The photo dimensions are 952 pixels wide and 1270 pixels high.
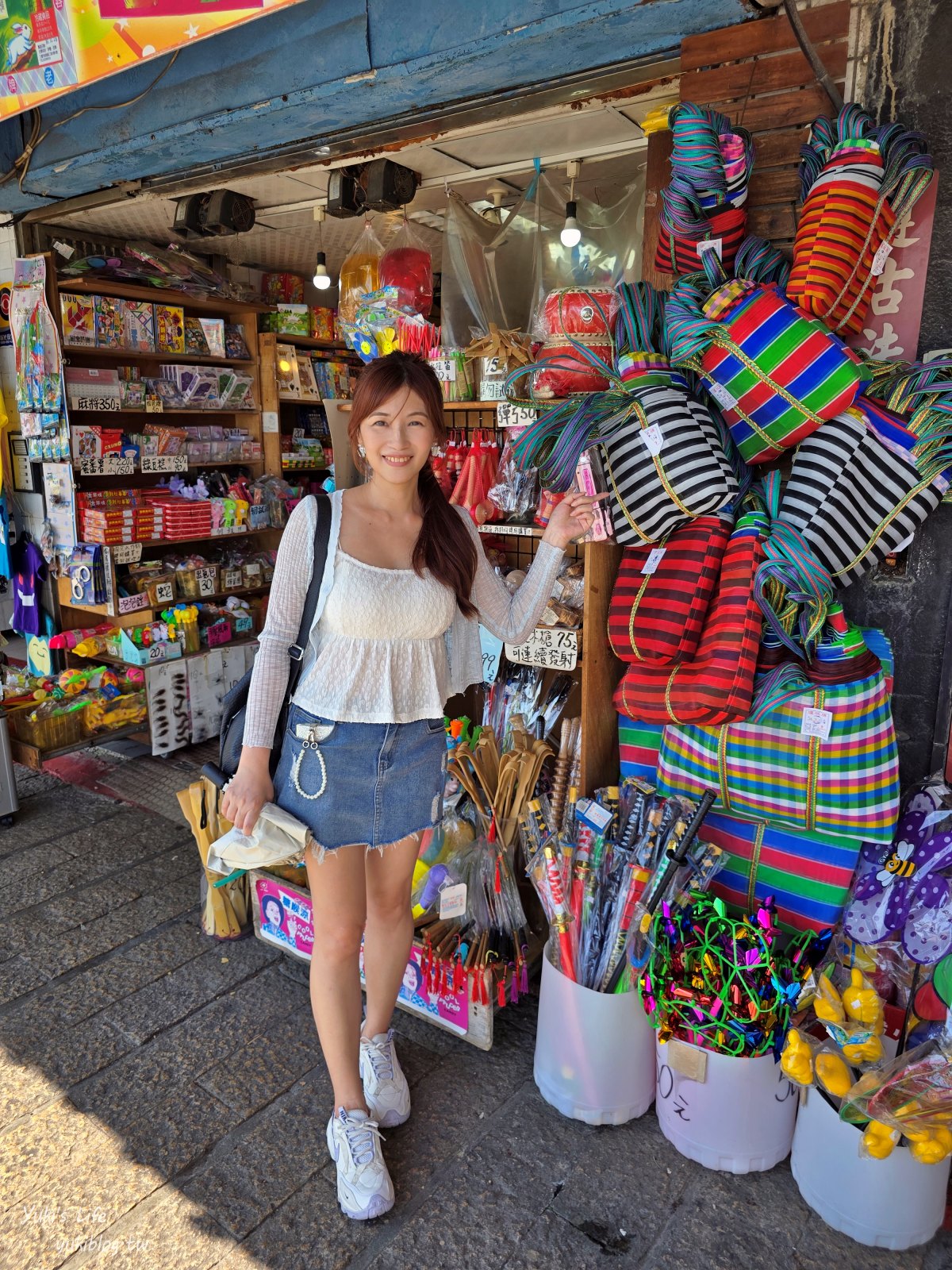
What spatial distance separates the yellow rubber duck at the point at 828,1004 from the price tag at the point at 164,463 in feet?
13.4

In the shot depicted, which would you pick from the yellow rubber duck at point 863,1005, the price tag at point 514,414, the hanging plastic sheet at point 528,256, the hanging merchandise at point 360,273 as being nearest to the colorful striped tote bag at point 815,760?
the yellow rubber duck at point 863,1005

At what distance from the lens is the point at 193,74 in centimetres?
291

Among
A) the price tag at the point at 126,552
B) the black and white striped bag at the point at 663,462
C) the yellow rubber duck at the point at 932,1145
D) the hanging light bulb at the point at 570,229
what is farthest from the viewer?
the price tag at the point at 126,552

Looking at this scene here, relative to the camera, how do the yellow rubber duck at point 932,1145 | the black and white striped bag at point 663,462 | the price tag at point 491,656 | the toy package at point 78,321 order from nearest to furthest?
the yellow rubber duck at point 932,1145
the black and white striped bag at point 663,462
the price tag at point 491,656
the toy package at point 78,321

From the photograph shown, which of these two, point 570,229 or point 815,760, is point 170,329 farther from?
point 815,760

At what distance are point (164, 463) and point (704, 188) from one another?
11.5ft

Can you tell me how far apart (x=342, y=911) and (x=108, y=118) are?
124 inches

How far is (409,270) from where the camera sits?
9.93 feet

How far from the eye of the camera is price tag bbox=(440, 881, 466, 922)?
7.63 feet

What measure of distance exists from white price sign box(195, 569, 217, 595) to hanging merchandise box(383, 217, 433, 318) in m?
2.31

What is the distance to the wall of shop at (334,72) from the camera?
212 centimetres

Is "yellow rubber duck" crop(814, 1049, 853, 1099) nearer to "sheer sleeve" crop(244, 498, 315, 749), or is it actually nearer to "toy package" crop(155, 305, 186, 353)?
"sheer sleeve" crop(244, 498, 315, 749)

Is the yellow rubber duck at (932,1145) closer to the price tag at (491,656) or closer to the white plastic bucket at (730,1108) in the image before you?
the white plastic bucket at (730,1108)

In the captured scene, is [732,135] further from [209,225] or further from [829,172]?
[209,225]
